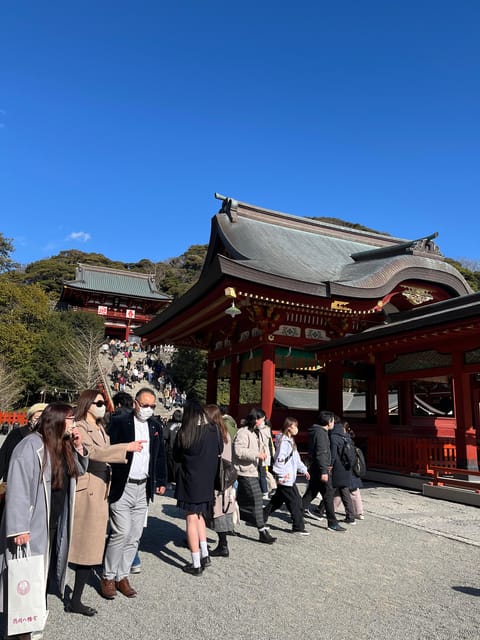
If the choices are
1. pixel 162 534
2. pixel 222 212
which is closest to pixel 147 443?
pixel 162 534

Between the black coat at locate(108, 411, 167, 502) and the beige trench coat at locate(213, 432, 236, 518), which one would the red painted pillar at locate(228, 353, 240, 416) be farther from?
the black coat at locate(108, 411, 167, 502)

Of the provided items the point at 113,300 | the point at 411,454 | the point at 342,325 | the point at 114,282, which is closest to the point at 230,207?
the point at 342,325

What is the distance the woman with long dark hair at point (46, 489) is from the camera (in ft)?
9.05

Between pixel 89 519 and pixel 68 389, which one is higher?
pixel 68 389

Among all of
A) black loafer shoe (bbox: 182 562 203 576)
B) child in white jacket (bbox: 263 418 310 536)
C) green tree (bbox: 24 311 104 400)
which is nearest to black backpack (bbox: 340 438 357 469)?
child in white jacket (bbox: 263 418 310 536)

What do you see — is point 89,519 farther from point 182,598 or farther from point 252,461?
point 252,461

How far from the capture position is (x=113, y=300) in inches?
1807

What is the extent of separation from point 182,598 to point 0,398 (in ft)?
84.9

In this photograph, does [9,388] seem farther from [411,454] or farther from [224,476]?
[224,476]

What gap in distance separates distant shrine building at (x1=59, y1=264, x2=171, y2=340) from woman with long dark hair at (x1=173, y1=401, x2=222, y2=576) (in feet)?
134

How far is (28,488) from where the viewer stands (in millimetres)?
2818

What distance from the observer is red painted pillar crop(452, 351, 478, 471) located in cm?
841

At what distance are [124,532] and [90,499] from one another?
435 mm

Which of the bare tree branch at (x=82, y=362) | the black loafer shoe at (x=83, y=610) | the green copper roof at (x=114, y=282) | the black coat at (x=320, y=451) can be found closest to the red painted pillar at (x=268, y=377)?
the black coat at (x=320, y=451)
